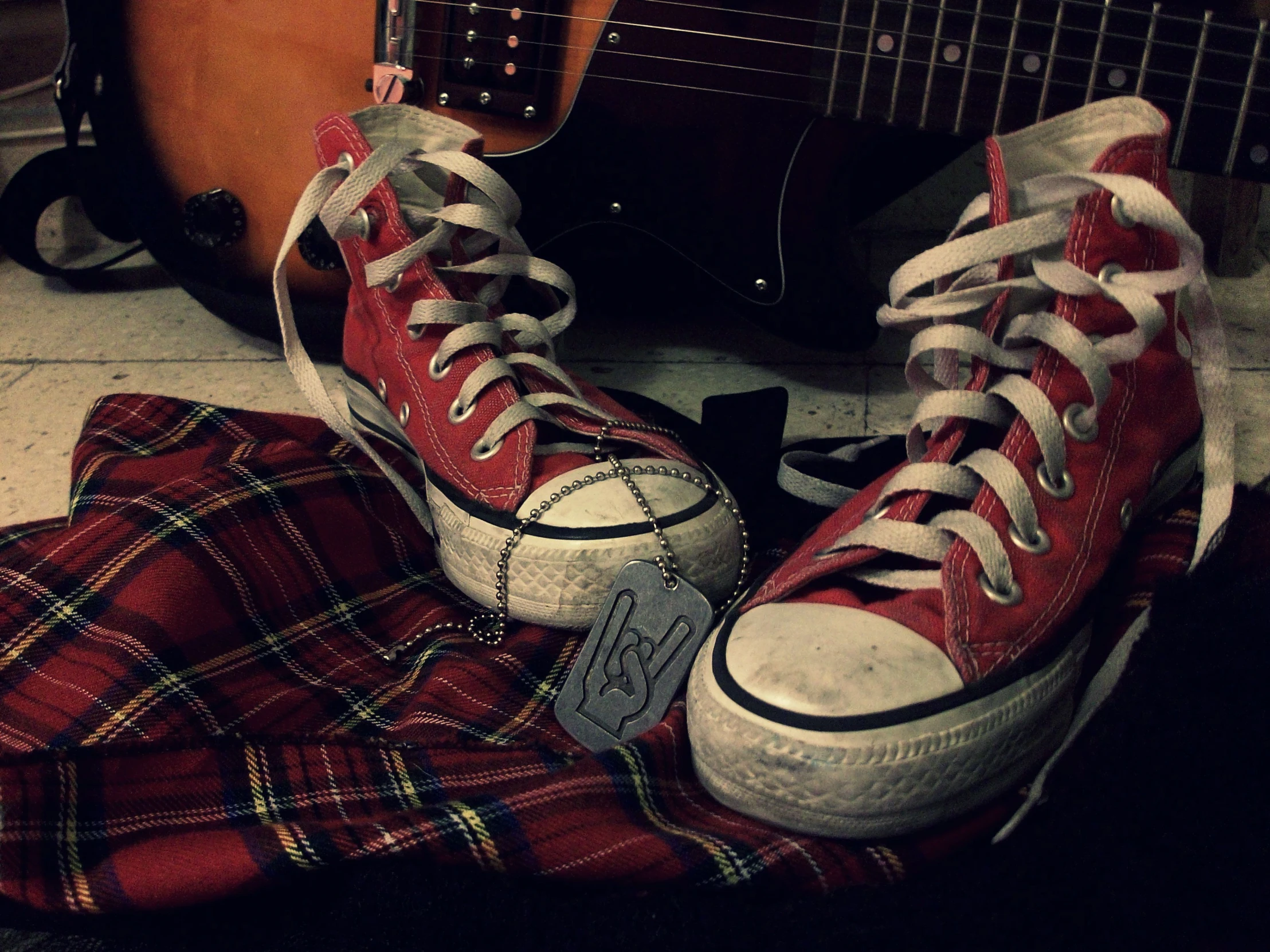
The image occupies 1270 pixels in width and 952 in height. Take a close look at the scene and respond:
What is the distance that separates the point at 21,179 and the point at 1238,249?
61.8 inches

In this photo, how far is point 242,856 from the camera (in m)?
0.53

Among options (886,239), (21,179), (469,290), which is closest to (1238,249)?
(886,239)

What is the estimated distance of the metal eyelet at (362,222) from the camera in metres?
0.80

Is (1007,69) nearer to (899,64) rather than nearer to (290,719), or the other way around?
(899,64)

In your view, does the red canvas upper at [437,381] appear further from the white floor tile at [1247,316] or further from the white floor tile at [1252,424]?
the white floor tile at [1247,316]

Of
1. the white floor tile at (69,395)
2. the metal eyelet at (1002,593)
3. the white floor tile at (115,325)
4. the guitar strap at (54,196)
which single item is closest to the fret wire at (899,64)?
the metal eyelet at (1002,593)

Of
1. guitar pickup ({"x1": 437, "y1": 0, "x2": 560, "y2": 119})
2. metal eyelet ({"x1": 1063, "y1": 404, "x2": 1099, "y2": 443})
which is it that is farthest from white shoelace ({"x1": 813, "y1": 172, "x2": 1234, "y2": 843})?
guitar pickup ({"x1": 437, "y1": 0, "x2": 560, "y2": 119})

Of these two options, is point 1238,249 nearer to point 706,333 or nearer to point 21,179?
point 706,333

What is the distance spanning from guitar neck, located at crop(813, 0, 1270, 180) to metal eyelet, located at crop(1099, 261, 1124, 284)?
0.34 m

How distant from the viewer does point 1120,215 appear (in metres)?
0.62

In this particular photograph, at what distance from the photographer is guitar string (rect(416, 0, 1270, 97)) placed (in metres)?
0.86

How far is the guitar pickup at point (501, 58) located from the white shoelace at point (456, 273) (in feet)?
0.86

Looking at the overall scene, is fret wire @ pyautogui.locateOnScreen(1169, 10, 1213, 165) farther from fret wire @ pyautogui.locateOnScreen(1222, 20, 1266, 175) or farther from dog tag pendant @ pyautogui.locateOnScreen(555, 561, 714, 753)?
dog tag pendant @ pyautogui.locateOnScreen(555, 561, 714, 753)

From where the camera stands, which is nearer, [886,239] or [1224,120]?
[1224,120]
